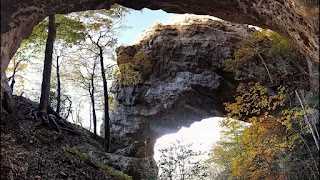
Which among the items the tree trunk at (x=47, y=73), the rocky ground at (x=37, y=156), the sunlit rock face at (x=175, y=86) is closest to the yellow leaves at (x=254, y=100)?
the sunlit rock face at (x=175, y=86)

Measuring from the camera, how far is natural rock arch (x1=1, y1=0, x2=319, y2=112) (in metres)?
6.71

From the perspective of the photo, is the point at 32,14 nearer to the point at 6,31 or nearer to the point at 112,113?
the point at 6,31

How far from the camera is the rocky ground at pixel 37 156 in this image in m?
5.92

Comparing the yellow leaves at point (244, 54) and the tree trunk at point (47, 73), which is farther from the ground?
the yellow leaves at point (244, 54)

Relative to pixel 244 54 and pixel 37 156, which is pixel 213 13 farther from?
pixel 37 156

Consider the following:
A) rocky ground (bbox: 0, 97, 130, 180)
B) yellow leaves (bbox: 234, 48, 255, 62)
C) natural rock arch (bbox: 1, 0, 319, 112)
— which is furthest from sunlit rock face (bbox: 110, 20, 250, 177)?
rocky ground (bbox: 0, 97, 130, 180)

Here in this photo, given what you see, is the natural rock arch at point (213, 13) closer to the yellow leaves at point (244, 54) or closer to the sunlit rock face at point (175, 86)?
the yellow leaves at point (244, 54)

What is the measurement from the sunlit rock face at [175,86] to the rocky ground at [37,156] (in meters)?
6.69

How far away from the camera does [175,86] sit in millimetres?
16125


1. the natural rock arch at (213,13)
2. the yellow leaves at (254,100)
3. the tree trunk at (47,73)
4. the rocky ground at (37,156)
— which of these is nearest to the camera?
the rocky ground at (37,156)

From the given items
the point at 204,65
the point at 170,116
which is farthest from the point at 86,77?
the point at 204,65

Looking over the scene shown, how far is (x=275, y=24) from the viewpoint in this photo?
840cm

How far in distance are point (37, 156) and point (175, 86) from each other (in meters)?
10.2

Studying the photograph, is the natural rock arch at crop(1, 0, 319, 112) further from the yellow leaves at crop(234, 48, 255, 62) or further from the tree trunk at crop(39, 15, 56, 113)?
the yellow leaves at crop(234, 48, 255, 62)
